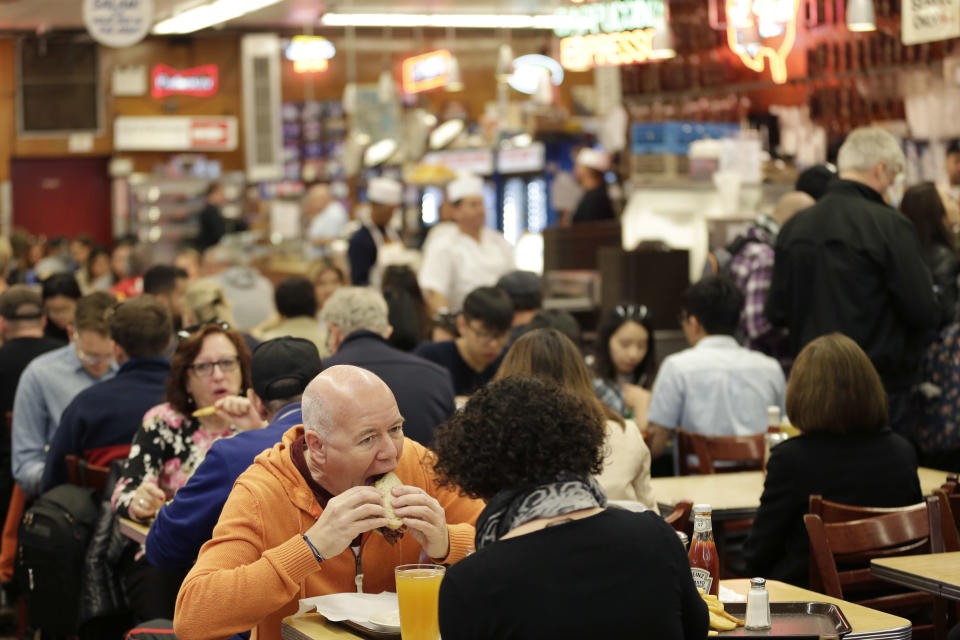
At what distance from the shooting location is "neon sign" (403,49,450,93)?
16.2m

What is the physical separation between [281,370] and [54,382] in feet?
8.00

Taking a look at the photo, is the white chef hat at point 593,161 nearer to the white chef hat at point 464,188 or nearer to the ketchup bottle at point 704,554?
the white chef hat at point 464,188

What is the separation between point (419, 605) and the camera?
268 centimetres

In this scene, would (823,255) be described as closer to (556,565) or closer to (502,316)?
(502,316)

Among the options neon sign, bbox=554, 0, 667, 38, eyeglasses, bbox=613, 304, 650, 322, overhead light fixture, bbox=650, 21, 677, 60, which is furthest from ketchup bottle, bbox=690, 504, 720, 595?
neon sign, bbox=554, 0, 667, 38

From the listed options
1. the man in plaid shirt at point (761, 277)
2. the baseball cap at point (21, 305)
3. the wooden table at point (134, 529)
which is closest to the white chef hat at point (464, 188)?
the man in plaid shirt at point (761, 277)

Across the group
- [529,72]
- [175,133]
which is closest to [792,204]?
[529,72]

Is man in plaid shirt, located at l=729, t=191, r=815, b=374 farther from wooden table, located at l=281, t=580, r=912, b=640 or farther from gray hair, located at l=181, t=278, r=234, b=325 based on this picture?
wooden table, located at l=281, t=580, r=912, b=640

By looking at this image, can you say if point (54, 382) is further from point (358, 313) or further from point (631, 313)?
point (631, 313)

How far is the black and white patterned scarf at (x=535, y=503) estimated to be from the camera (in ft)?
8.00

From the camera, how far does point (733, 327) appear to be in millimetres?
6031

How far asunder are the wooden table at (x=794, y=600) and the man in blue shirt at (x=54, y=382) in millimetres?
3253

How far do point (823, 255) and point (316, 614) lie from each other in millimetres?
3896

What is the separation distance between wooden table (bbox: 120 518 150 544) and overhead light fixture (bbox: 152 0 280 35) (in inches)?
394
